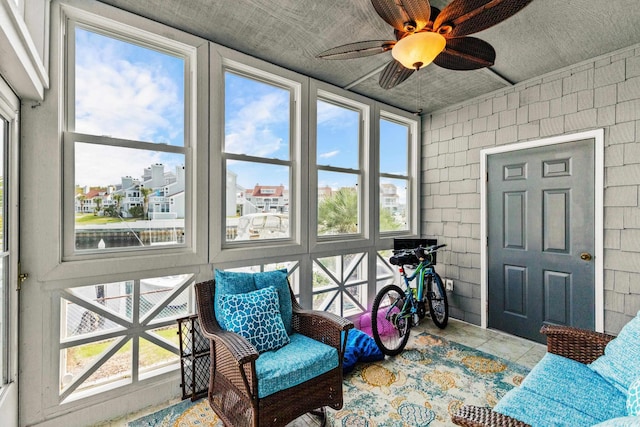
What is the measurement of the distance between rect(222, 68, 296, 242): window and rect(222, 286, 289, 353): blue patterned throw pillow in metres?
0.74

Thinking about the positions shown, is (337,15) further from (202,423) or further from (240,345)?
(202,423)

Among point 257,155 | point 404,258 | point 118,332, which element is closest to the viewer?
point 118,332

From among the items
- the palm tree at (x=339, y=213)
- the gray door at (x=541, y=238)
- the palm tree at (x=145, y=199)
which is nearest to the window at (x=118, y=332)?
the palm tree at (x=145, y=199)

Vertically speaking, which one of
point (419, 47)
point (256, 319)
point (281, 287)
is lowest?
point (256, 319)

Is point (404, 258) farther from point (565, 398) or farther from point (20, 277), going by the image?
point (20, 277)

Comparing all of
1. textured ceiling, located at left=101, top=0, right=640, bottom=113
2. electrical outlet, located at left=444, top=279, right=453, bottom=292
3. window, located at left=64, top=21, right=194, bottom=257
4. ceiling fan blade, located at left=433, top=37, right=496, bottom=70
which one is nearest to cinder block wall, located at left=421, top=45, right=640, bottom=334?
electrical outlet, located at left=444, top=279, right=453, bottom=292

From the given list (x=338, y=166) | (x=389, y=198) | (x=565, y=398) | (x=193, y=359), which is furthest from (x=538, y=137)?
(x=193, y=359)

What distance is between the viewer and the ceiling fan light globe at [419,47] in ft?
5.37

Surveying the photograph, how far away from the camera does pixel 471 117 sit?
144 inches

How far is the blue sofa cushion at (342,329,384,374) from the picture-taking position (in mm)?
2619

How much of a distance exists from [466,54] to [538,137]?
1756mm

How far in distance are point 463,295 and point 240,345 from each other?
3018 mm

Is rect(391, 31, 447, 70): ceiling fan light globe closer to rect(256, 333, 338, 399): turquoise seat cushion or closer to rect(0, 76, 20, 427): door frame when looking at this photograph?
rect(256, 333, 338, 399): turquoise seat cushion

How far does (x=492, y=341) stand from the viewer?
3199mm
